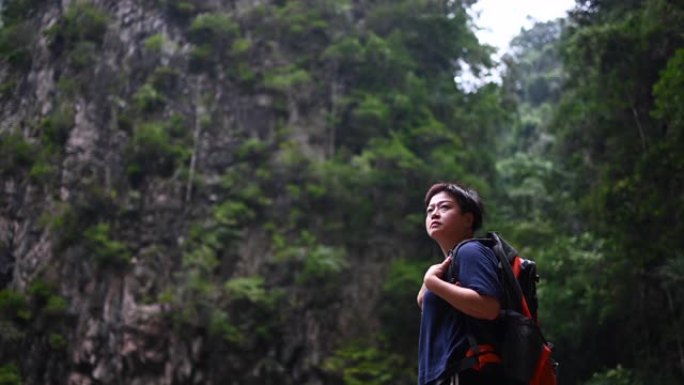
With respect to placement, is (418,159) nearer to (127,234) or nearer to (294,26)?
(294,26)

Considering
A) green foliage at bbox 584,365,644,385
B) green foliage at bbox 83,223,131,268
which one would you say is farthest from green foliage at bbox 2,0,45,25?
green foliage at bbox 584,365,644,385

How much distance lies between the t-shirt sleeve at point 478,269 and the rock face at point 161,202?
10.4 meters

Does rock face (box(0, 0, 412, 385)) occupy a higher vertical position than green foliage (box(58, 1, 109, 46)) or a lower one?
lower

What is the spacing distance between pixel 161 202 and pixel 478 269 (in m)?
12.5

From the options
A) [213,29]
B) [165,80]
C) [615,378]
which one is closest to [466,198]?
[615,378]

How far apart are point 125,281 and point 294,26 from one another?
6.86 m

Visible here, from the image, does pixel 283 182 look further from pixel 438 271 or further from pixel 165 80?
pixel 438 271

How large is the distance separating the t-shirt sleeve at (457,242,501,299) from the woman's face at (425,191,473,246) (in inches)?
6.6

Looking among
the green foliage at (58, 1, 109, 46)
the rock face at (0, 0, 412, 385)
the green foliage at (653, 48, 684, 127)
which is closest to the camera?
the green foliage at (653, 48, 684, 127)

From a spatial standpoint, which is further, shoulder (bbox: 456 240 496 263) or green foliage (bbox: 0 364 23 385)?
green foliage (bbox: 0 364 23 385)

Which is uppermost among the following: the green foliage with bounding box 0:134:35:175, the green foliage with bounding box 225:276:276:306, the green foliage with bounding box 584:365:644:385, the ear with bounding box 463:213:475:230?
the green foliage with bounding box 0:134:35:175

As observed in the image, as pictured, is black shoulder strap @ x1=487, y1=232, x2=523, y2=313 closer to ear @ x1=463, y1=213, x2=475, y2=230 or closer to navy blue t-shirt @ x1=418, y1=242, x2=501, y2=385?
navy blue t-shirt @ x1=418, y1=242, x2=501, y2=385

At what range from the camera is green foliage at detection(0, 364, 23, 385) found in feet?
34.5

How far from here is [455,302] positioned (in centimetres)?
176
